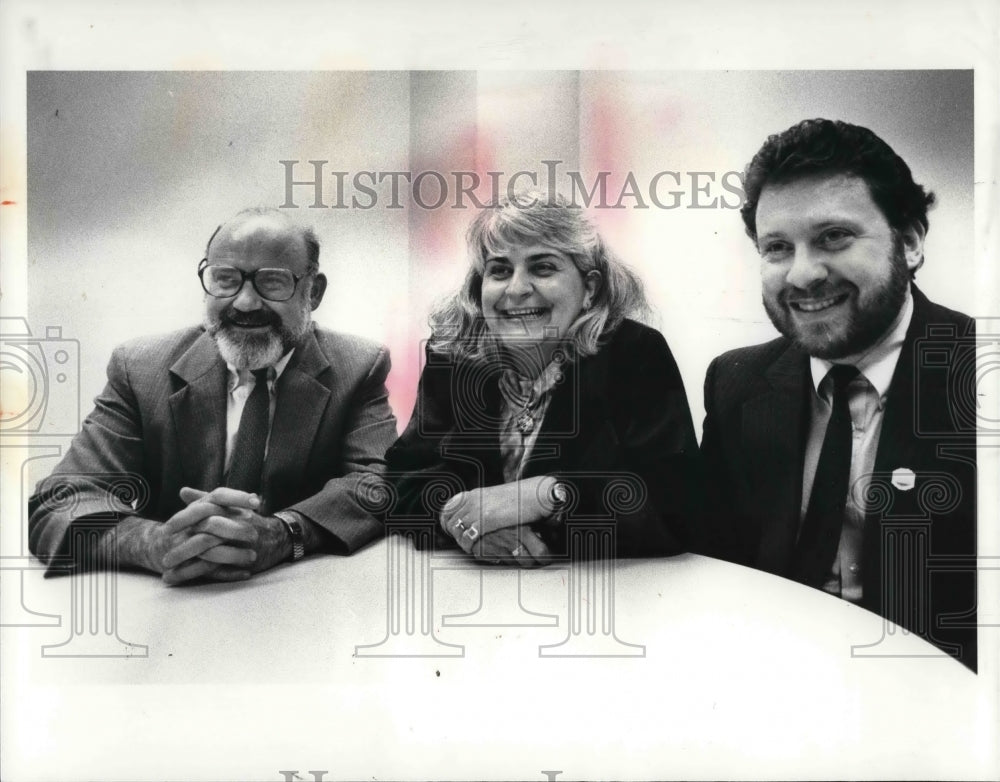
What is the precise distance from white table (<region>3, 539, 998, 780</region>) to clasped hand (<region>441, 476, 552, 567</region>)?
1.9 inches

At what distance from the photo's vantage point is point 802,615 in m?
2.00

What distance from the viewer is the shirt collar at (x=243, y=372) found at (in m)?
2.03

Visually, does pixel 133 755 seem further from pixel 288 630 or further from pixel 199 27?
pixel 199 27

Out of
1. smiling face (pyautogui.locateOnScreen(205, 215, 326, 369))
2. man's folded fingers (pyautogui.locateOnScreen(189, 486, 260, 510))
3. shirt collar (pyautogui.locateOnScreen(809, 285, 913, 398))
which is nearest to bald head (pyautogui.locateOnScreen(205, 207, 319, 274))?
smiling face (pyautogui.locateOnScreen(205, 215, 326, 369))

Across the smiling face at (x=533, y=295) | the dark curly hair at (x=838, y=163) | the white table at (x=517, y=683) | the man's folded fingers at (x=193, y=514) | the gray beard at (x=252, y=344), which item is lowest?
the white table at (x=517, y=683)

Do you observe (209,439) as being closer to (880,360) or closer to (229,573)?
(229,573)

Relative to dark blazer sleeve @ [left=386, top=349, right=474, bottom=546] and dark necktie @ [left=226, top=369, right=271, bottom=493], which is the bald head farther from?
dark blazer sleeve @ [left=386, top=349, right=474, bottom=546]

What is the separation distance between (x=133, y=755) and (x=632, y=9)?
6.83ft

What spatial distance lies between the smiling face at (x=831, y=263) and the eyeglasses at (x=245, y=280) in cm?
110

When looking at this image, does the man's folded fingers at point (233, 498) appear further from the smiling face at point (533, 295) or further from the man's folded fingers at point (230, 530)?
the smiling face at point (533, 295)

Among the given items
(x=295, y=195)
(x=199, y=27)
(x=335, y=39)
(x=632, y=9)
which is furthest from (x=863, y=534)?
(x=199, y=27)

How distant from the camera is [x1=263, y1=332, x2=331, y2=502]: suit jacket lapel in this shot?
2.01m

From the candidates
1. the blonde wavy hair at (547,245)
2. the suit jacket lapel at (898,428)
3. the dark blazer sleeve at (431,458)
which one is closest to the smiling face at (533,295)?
the blonde wavy hair at (547,245)

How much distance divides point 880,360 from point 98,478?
1.84 metres
